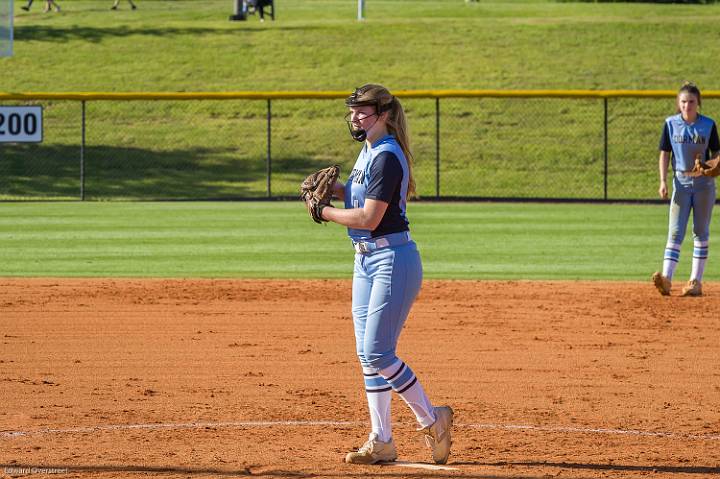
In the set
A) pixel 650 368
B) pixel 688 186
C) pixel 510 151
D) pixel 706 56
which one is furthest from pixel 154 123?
pixel 650 368

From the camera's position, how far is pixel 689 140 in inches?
463

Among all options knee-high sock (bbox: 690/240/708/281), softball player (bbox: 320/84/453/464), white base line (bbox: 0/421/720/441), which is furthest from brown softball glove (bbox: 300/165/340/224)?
knee-high sock (bbox: 690/240/708/281)

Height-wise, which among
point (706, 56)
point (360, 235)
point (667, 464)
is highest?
point (706, 56)

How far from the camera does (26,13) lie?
158 ft

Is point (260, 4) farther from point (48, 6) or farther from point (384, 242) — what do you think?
point (384, 242)

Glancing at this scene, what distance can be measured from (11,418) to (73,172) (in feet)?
72.3

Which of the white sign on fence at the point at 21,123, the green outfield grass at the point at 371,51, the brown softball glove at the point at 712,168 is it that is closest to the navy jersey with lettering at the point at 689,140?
the brown softball glove at the point at 712,168

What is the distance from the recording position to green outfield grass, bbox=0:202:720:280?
1455cm

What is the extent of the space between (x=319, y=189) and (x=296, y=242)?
10888 mm

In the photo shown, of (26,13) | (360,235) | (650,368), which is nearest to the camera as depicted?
(360,235)

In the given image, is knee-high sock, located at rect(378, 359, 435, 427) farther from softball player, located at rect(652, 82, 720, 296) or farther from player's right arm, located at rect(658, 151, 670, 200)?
player's right arm, located at rect(658, 151, 670, 200)

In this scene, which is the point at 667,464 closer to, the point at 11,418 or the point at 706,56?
the point at 11,418

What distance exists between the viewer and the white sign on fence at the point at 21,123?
68.7 ft

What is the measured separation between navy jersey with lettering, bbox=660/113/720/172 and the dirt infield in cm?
153
